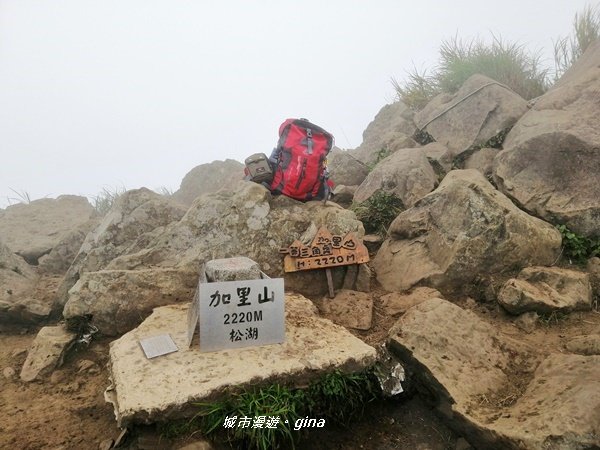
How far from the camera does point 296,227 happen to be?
18.1 ft

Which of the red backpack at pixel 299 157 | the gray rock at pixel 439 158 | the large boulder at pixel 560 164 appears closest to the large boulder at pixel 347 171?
the gray rock at pixel 439 158

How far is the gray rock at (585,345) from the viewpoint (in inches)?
142

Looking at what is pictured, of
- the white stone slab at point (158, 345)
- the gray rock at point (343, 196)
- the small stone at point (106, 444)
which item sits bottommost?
the small stone at point (106, 444)

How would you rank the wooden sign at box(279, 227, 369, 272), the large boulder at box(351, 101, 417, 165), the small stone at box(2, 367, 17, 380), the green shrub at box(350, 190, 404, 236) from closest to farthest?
the small stone at box(2, 367, 17, 380) < the wooden sign at box(279, 227, 369, 272) < the green shrub at box(350, 190, 404, 236) < the large boulder at box(351, 101, 417, 165)

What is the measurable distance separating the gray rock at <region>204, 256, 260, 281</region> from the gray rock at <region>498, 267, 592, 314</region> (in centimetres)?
281

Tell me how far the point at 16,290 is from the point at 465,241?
261 inches

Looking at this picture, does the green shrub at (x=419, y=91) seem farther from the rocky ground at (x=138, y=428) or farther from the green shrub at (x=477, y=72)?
the rocky ground at (x=138, y=428)

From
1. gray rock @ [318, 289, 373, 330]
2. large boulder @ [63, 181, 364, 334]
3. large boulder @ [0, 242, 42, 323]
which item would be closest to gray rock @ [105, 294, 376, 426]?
gray rock @ [318, 289, 373, 330]

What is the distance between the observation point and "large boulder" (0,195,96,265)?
828 centimetres

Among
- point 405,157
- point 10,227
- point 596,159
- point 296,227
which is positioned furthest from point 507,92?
point 10,227

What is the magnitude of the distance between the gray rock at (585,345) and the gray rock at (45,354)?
5071 millimetres

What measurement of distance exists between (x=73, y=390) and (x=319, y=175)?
398 centimetres

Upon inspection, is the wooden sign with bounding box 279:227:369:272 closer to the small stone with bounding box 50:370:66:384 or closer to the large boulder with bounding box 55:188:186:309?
the large boulder with bounding box 55:188:186:309

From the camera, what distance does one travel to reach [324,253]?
199 inches
